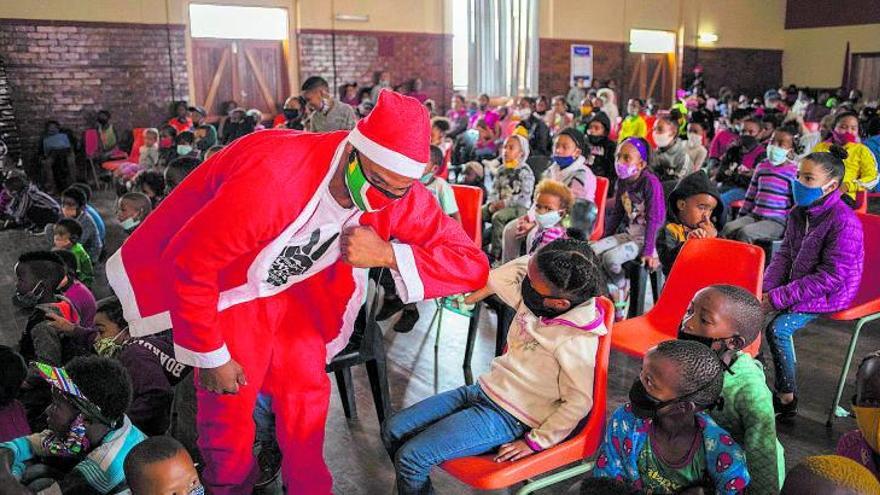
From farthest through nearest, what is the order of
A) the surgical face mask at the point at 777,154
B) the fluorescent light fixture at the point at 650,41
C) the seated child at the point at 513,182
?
the fluorescent light fixture at the point at 650,41
the seated child at the point at 513,182
the surgical face mask at the point at 777,154

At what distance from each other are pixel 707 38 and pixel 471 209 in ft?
49.0

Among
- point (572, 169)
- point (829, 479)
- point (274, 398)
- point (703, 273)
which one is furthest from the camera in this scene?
point (572, 169)

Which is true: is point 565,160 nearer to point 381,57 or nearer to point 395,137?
point 395,137

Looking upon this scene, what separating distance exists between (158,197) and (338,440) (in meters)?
3.24

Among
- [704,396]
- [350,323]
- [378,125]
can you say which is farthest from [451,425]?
[378,125]

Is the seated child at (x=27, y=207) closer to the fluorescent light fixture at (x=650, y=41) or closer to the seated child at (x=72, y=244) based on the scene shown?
the seated child at (x=72, y=244)

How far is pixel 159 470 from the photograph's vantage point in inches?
70.6

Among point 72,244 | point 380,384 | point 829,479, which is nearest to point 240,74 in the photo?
point 72,244

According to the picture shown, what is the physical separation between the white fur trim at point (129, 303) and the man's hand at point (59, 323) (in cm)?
121

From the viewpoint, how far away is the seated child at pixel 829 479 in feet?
4.74

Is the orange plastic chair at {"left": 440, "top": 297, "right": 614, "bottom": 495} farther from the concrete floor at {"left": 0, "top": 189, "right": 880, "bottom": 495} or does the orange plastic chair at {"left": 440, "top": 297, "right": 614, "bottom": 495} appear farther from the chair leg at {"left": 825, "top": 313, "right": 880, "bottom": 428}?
the chair leg at {"left": 825, "top": 313, "right": 880, "bottom": 428}

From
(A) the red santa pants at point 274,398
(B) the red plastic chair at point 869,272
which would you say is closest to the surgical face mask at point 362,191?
(A) the red santa pants at point 274,398

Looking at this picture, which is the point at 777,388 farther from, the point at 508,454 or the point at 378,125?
the point at 378,125

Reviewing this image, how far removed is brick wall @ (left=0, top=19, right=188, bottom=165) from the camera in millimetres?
9859
